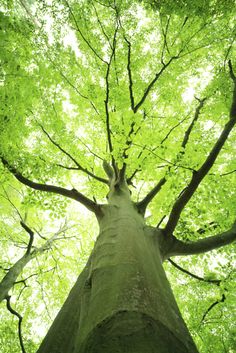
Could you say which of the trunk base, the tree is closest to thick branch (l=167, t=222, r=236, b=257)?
the tree

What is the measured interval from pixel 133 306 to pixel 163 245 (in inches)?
65.7

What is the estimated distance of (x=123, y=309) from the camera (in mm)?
1569

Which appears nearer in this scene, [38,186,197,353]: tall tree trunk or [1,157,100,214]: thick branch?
[38,186,197,353]: tall tree trunk

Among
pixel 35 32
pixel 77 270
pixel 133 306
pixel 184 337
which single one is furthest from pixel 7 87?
pixel 77 270

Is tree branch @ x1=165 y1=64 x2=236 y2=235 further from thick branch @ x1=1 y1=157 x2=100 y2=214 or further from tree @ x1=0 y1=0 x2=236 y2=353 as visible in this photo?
thick branch @ x1=1 y1=157 x2=100 y2=214

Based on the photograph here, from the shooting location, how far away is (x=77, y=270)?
9891 millimetres

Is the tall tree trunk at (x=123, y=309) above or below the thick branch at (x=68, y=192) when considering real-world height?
below

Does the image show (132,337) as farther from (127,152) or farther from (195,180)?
(127,152)

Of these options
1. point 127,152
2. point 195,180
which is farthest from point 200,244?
point 127,152

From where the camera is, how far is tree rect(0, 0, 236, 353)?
1777 mm

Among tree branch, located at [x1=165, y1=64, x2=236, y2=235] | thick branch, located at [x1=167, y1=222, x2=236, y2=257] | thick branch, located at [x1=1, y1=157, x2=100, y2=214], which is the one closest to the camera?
tree branch, located at [x1=165, y1=64, x2=236, y2=235]

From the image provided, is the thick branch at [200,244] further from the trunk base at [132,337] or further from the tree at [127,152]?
the trunk base at [132,337]

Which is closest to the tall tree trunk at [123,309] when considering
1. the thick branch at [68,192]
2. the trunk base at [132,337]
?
the trunk base at [132,337]

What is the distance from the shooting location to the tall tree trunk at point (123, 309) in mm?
1376
